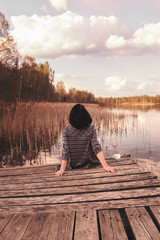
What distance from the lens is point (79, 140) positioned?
301 cm

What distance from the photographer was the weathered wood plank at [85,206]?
2182 mm

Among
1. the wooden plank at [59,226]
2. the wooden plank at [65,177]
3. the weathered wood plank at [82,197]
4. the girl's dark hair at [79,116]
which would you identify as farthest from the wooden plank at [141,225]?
the girl's dark hair at [79,116]


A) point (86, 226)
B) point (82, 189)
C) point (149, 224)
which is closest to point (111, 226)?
point (86, 226)

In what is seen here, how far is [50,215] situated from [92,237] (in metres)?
0.55

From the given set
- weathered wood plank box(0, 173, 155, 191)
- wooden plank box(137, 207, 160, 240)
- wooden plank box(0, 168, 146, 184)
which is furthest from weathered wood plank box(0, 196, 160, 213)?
wooden plank box(0, 168, 146, 184)

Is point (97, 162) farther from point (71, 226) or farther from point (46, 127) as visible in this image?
point (46, 127)

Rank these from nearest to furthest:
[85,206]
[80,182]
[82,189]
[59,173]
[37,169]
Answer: [85,206]
[82,189]
[80,182]
[59,173]
[37,169]

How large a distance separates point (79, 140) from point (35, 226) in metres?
1.37

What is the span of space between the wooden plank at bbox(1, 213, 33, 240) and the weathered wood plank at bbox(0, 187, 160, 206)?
0.20 m

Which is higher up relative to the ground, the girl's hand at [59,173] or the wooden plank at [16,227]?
the girl's hand at [59,173]

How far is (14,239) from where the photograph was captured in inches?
68.8

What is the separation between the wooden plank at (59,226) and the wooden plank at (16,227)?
0.21m

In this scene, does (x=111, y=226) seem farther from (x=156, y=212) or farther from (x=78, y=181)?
(x=78, y=181)

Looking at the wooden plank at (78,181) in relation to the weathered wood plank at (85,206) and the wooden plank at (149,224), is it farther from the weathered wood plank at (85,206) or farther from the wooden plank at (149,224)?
the wooden plank at (149,224)
